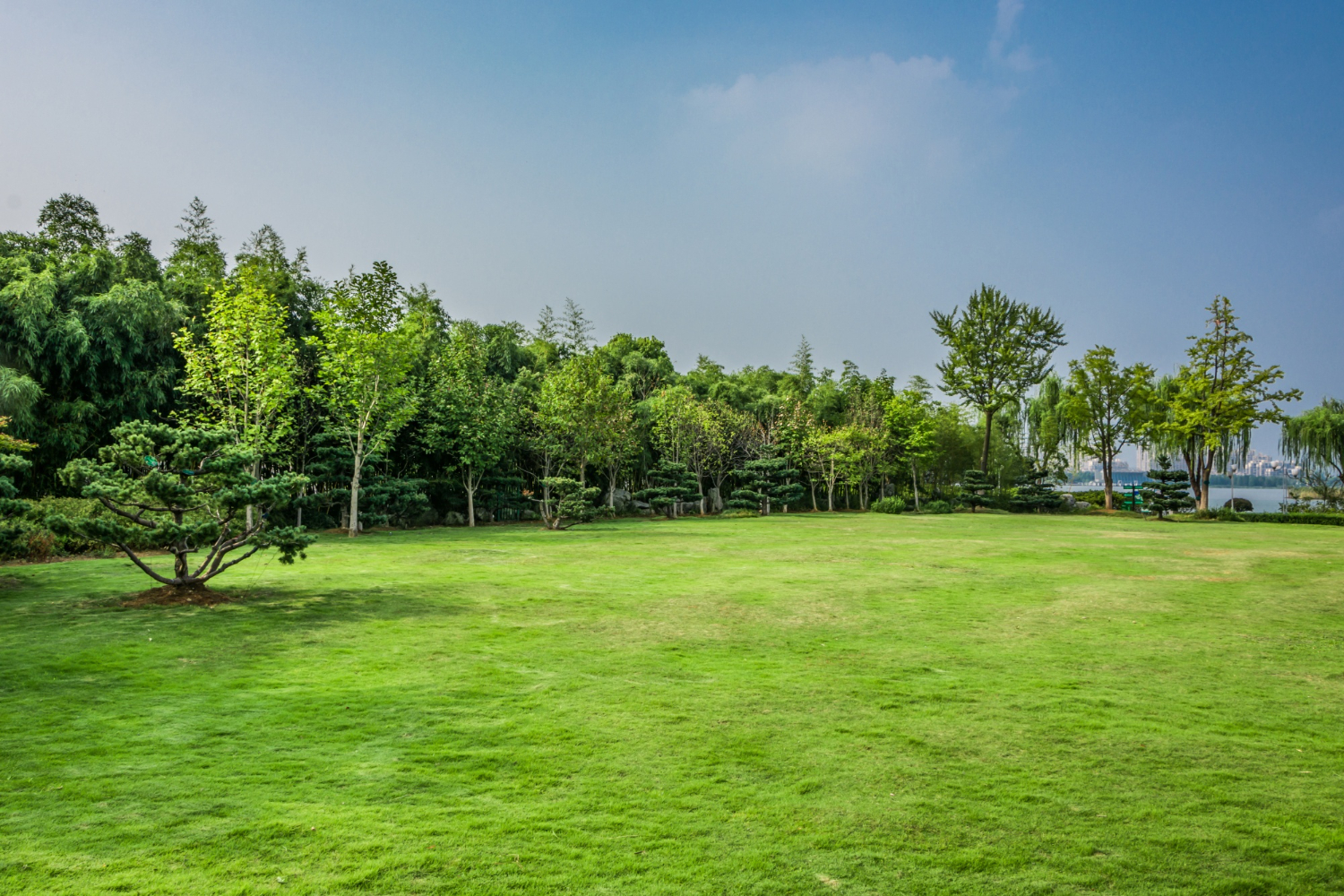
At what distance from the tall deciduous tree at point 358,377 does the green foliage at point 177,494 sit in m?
10.0

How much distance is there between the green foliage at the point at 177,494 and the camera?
7246mm

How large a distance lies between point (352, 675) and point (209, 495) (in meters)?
3.84

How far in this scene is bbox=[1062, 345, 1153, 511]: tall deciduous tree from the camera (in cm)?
3098

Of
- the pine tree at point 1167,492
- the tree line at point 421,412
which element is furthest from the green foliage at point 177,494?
the pine tree at point 1167,492

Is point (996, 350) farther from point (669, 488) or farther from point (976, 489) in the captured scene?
point (669, 488)

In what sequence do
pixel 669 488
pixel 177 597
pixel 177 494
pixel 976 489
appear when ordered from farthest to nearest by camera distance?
pixel 976 489
pixel 669 488
pixel 177 597
pixel 177 494

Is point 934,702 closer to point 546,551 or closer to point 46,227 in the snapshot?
point 546,551

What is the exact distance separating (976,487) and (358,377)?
85.8 ft

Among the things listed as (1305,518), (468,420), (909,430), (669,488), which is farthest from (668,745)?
(909,430)

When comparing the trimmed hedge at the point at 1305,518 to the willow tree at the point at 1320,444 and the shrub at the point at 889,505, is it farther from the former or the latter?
the shrub at the point at 889,505

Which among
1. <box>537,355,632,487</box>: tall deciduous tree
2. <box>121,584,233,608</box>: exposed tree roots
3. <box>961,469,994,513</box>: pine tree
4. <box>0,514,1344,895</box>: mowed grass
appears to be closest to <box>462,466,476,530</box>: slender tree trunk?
<box>537,355,632,487</box>: tall deciduous tree

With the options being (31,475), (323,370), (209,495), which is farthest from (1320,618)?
(31,475)

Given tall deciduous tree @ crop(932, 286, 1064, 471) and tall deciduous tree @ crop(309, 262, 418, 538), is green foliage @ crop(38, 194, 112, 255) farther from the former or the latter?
tall deciduous tree @ crop(932, 286, 1064, 471)

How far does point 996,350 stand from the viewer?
35531mm
